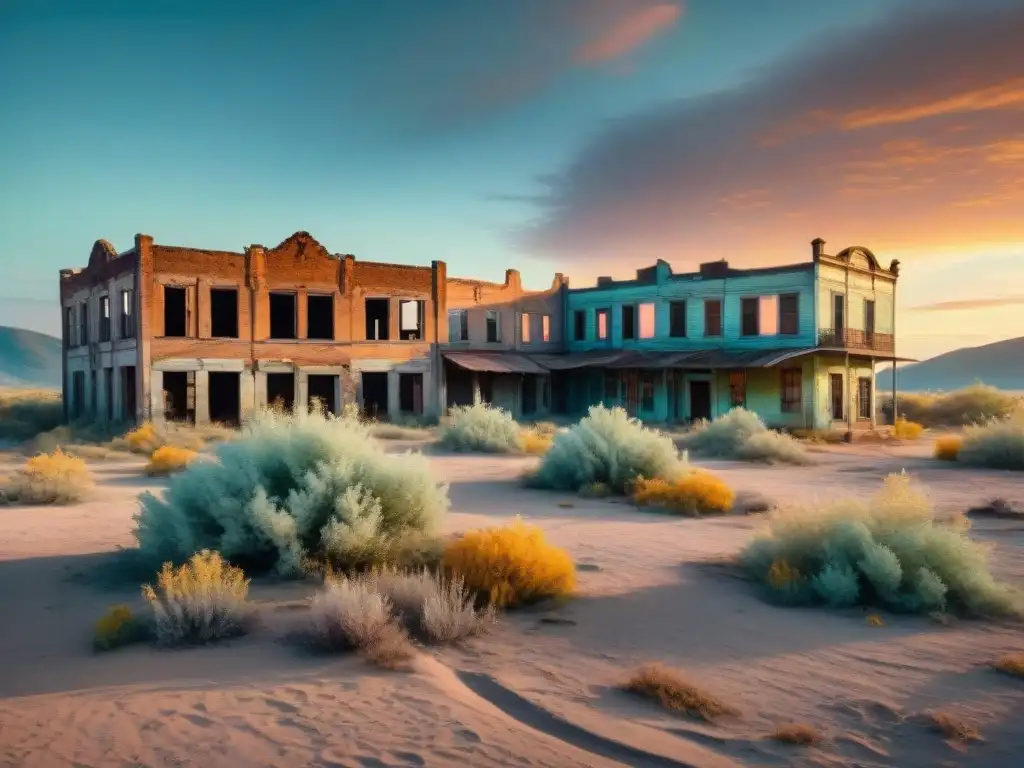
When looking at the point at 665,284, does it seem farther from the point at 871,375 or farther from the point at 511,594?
the point at 511,594

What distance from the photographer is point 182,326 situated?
2722 centimetres

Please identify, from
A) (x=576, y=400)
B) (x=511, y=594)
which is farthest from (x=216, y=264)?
(x=511, y=594)

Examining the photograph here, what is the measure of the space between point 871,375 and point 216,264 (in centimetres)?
2504

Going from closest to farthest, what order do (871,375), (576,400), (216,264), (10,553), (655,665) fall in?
(655,665), (10,553), (216,264), (871,375), (576,400)

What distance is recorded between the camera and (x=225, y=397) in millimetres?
33781

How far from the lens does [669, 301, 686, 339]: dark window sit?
31891 mm

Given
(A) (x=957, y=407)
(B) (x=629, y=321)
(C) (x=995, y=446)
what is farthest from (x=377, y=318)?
(A) (x=957, y=407)

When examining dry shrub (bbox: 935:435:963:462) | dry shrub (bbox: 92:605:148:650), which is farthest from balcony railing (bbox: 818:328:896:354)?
dry shrub (bbox: 92:605:148:650)

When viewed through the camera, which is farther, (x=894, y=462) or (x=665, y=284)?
(x=665, y=284)

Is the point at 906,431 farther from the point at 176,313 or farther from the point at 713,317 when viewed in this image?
the point at 176,313

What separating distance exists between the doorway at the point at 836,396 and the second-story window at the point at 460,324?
14448 mm

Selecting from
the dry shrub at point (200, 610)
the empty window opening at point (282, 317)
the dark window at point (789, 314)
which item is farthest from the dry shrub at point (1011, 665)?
the empty window opening at point (282, 317)

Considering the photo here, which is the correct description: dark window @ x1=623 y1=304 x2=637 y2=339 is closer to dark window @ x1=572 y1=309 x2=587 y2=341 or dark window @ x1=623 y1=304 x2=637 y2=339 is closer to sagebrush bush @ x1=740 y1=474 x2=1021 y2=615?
dark window @ x1=572 y1=309 x2=587 y2=341

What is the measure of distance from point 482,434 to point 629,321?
578 inches
